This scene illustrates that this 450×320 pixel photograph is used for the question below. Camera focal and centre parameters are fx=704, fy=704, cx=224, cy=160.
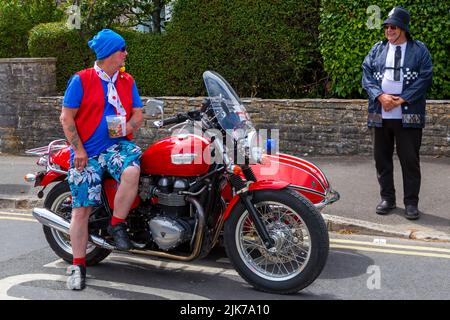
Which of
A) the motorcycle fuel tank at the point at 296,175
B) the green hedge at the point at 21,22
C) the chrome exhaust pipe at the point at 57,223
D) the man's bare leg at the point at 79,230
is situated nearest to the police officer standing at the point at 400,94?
the motorcycle fuel tank at the point at 296,175

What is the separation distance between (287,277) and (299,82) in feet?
20.9

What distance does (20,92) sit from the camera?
11.5 metres

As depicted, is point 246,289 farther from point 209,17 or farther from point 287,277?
point 209,17

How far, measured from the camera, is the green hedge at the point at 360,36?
9445 mm

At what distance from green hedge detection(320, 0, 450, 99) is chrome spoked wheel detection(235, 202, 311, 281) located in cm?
535

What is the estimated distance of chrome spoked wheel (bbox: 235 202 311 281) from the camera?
194 inches

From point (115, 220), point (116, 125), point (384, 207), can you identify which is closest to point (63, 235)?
point (115, 220)

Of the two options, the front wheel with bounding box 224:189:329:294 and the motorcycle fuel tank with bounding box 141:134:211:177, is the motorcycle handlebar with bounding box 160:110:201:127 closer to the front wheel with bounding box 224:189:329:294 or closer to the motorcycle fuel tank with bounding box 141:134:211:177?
the motorcycle fuel tank with bounding box 141:134:211:177

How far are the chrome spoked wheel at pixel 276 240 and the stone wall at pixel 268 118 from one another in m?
4.91

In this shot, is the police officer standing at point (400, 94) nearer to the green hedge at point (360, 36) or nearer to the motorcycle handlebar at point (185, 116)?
the motorcycle handlebar at point (185, 116)

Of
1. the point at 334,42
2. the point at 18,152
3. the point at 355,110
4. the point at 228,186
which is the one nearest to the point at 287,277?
the point at 228,186

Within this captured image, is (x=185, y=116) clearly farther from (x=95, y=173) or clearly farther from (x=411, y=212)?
(x=411, y=212)

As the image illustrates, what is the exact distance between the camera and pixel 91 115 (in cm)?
511

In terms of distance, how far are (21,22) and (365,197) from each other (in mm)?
8290
